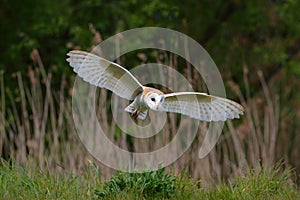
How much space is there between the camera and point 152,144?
5.95m

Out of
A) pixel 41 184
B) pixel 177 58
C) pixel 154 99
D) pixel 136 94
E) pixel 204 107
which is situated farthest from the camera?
pixel 177 58

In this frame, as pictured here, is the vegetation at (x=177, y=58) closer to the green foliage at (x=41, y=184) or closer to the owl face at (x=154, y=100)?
the green foliage at (x=41, y=184)

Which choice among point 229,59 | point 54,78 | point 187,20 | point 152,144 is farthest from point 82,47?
point 152,144

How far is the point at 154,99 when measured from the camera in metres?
3.32

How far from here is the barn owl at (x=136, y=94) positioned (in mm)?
3464

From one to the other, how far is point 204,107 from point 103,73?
0.64m

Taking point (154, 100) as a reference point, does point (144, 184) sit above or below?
below

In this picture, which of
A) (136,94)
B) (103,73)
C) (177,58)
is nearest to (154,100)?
(136,94)

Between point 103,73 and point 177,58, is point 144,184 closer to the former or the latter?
point 103,73

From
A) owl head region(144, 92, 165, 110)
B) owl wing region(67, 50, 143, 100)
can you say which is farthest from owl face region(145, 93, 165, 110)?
owl wing region(67, 50, 143, 100)

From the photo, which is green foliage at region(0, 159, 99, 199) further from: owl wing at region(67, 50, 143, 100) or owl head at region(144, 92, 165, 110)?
owl head at region(144, 92, 165, 110)

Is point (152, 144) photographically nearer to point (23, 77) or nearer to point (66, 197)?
point (66, 197)

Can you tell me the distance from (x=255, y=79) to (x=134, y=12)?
2122mm

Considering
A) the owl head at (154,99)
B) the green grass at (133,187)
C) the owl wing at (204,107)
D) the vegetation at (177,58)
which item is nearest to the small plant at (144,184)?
the green grass at (133,187)
